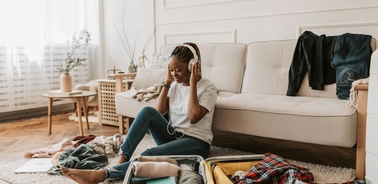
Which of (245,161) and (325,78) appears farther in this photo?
(325,78)

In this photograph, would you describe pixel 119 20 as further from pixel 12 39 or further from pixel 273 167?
pixel 273 167

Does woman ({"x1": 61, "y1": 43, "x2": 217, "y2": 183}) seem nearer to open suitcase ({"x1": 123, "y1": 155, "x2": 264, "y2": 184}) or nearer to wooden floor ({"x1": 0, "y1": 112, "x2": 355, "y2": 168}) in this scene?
open suitcase ({"x1": 123, "y1": 155, "x2": 264, "y2": 184})

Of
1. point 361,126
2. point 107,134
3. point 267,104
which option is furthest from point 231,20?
point 361,126

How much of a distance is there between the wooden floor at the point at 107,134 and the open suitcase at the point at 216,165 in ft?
2.19

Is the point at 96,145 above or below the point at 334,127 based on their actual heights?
below

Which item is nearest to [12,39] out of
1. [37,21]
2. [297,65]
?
[37,21]

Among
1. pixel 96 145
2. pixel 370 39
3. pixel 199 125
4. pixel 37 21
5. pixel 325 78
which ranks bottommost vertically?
pixel 96 145

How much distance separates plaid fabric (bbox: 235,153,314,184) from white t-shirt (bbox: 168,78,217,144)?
437mm

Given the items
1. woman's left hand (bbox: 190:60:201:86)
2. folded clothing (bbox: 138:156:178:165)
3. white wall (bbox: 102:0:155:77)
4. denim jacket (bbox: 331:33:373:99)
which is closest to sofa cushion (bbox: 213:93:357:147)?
denim jacket (bbox: 331:33:373:99)

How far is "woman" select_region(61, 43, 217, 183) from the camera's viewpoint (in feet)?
6.97

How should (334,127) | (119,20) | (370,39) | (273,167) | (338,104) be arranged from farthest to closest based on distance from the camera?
(119,20), (370,39), (338,104), (334,127), (273,167)

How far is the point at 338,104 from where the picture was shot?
2230mm

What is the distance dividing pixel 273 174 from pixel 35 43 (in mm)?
3296

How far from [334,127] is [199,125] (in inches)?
30.5
